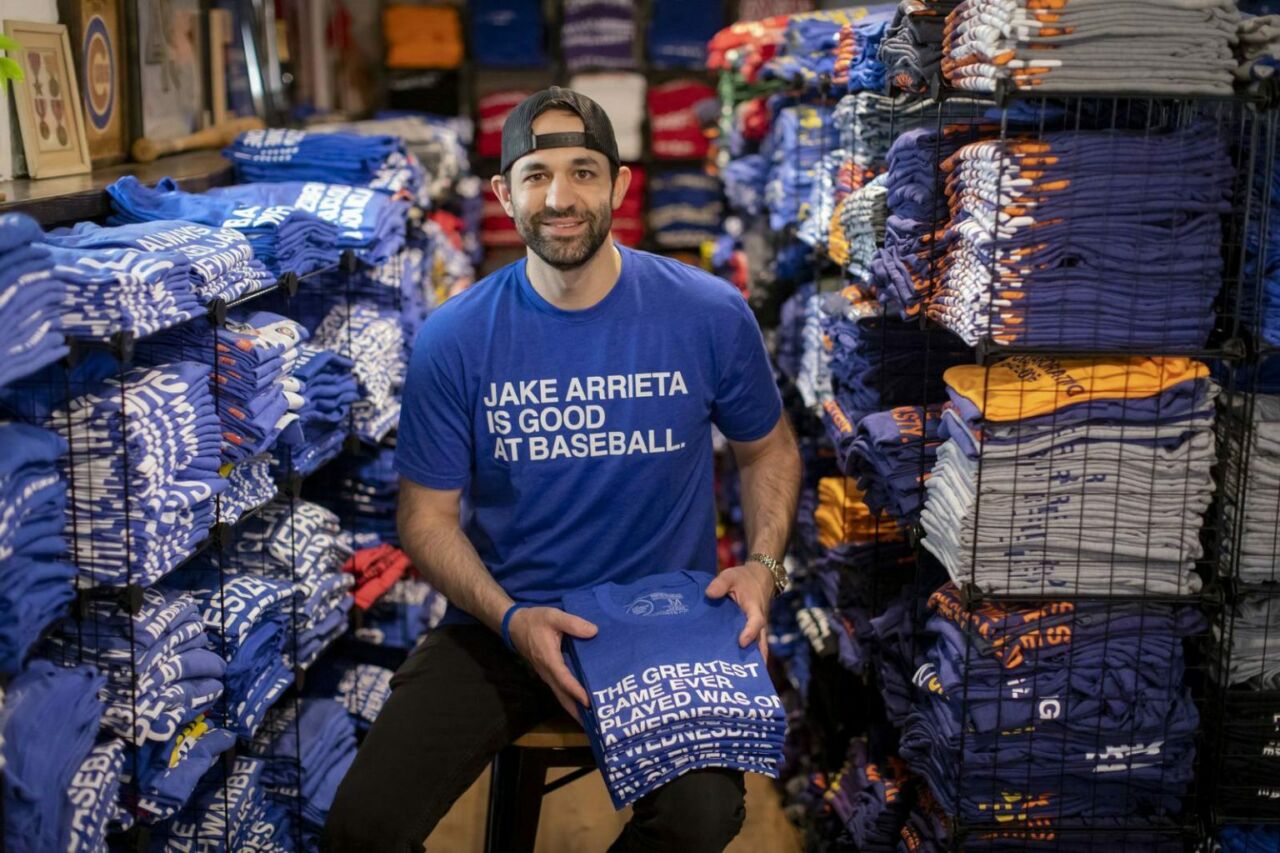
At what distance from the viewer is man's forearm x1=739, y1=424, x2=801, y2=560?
8.82 ft

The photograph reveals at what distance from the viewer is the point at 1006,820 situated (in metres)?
2.62

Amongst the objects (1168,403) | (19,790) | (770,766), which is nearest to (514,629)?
(770,766)

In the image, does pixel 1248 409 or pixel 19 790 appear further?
pixel 1248 409

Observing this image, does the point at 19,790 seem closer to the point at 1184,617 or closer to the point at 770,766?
the point at 770,766

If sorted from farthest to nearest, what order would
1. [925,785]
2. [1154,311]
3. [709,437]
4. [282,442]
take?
[282,442] → [925,785] → [709,437] → [1154,311]

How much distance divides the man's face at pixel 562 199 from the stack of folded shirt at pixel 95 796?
45.1 inches

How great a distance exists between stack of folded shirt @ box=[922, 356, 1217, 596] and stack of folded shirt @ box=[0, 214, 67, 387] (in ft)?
4.86

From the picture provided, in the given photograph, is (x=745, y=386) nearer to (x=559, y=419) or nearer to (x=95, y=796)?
(x=559, y=419)

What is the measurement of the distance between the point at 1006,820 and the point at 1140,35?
4.58 ft

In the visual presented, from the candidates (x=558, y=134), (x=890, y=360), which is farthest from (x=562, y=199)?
(x=890, y=360)

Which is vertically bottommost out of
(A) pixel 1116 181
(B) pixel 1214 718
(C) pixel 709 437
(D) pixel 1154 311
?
(B) pixel 1214 718

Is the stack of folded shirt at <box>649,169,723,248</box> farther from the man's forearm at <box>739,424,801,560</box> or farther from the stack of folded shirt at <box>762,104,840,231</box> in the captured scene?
the man's forearm at <box>739,424,801,560</box>

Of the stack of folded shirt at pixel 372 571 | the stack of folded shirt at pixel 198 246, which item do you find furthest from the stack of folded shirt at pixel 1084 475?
the stack of folded shirt at pixel 372 571

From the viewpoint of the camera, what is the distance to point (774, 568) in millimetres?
2596
